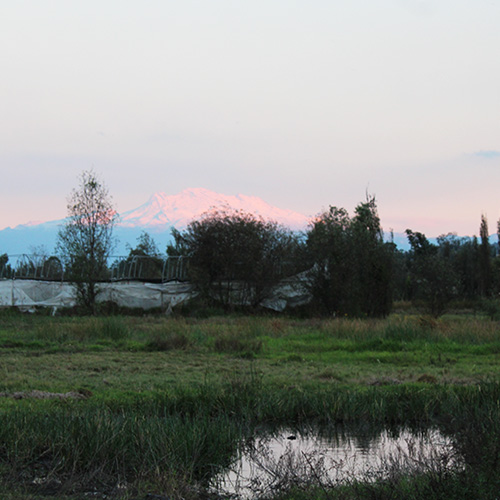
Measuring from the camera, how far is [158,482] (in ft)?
17.9

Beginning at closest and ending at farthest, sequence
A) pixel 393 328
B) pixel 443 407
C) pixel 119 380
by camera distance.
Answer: pixel 443 407 < pixel 119 380 < pixel 393 328

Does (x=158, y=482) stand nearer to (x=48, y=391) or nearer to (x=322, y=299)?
(x=48, y=391)

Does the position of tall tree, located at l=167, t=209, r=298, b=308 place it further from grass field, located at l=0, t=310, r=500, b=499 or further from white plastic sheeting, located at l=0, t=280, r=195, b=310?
grass field, located at l=0, t=310, r=500, b=499

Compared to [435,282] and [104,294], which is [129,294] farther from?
[435,282]

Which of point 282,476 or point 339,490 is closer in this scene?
point 339,490

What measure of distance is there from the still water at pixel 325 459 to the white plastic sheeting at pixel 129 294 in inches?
851

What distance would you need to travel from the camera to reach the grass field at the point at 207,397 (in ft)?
18.6

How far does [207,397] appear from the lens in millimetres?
8789

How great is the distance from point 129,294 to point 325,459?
23735 millimetres

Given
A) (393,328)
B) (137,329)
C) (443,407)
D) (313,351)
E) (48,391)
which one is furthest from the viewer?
(137,329)

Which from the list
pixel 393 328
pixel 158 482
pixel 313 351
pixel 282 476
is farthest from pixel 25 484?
pixel 393 328

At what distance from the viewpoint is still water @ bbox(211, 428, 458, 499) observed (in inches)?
234

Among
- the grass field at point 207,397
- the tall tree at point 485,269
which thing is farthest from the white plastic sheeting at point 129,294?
the tall tree at point 485,269

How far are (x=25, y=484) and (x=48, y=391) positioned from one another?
4.39 metres
